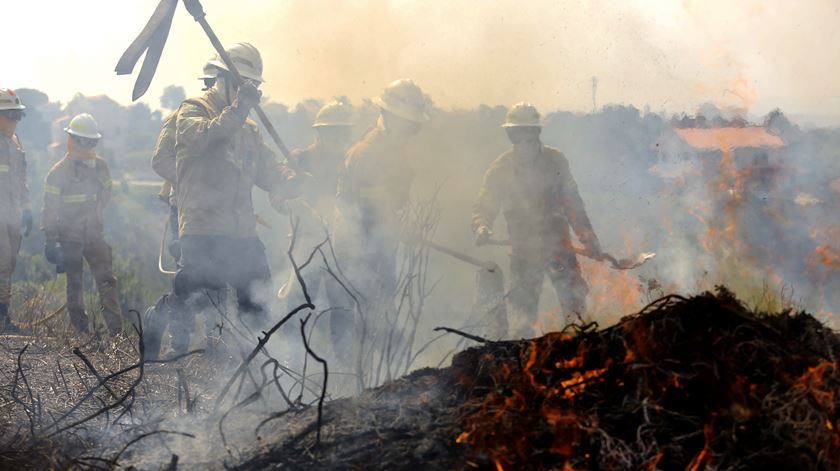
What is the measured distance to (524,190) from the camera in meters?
7.45

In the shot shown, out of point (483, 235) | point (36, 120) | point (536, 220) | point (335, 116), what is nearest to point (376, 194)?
point (483, 235)

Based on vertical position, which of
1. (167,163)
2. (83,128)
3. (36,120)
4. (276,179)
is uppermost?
(36,120)

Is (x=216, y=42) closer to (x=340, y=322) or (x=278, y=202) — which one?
(x=278, y=202)

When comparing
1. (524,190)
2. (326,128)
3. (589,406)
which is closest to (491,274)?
(524,190)

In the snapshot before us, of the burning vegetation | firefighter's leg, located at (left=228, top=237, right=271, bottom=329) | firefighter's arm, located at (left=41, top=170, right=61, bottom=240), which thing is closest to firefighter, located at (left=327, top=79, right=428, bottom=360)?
firefighter's leg, located at (left=228, top=237, right=271, bottom=329)

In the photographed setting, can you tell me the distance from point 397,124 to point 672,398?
473 cm

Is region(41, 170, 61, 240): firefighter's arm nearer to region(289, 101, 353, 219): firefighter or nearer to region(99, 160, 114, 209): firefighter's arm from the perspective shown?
region(99, 160, 114, 209): firefighter's arm

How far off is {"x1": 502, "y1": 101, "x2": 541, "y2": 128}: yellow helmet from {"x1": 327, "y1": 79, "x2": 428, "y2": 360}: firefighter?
783 mm

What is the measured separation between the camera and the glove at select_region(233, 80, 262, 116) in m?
6.02

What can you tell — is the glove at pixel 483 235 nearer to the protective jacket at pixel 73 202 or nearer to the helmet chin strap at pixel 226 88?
the helmet chin strap at pixel 226 88

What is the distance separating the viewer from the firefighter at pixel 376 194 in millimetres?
7035

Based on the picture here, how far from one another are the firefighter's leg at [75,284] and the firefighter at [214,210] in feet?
8.47

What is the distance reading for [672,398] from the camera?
291cm

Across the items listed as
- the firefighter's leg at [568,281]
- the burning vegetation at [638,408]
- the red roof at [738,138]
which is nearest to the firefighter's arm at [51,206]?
the firefighter's leg at [568,281]
